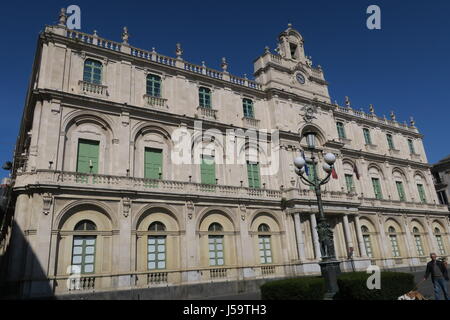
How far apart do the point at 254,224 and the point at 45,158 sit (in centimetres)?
1332

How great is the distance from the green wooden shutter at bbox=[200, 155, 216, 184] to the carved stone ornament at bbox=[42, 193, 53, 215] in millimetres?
9211

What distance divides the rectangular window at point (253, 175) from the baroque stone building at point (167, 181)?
0.08 meters

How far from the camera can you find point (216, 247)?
21156 mm

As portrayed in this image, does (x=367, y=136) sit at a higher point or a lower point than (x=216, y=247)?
higher

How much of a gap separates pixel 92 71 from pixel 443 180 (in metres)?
43.0

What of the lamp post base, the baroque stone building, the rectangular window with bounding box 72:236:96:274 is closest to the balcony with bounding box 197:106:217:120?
the baroque stone building

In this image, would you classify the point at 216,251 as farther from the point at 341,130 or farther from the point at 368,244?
the point at 341,130

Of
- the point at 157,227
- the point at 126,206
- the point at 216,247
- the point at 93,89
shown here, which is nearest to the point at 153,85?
the point at 93,89

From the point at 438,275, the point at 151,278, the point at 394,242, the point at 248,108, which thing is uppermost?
Result: the point at 248,108

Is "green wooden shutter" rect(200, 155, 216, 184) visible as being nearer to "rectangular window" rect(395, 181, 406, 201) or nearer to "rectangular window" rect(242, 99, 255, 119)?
"rectangular window" rect(242, 99, 255, 119)

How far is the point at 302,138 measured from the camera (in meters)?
28.0

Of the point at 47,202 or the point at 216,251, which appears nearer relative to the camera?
the point at 47,202

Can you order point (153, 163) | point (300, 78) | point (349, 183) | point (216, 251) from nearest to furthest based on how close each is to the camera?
point (216, 251), point (153, 163), point (300, 78), point (349, 183)

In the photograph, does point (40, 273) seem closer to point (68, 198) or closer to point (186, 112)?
point (68, 198)
